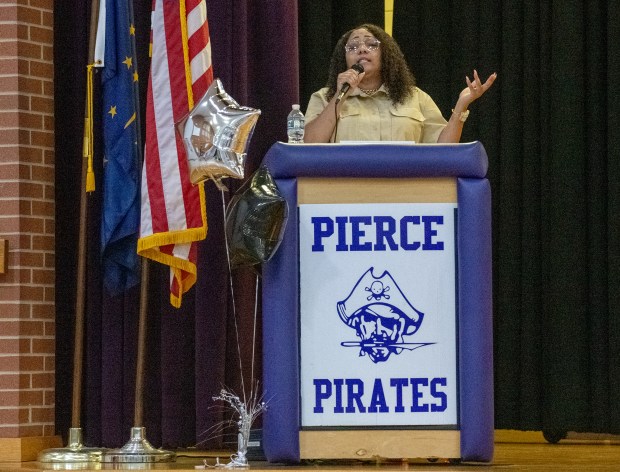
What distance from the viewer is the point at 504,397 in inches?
184

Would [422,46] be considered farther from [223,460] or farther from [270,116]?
[223,460]

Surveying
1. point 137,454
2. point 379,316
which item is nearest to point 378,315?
point 379,316

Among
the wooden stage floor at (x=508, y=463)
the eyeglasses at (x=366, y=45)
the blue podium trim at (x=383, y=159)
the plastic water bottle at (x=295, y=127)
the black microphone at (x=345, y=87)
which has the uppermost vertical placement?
the eyeglasses at (x=366, y=45)

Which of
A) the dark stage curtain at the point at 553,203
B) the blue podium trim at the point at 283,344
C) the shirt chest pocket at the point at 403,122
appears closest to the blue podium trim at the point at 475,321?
the blue podium trim at the point at 283,344

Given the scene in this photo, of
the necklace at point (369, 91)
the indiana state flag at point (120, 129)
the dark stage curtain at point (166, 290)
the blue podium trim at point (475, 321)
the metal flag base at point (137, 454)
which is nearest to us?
the blue podium trim at point (475, 321)

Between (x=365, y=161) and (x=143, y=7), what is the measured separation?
1840 millimetres

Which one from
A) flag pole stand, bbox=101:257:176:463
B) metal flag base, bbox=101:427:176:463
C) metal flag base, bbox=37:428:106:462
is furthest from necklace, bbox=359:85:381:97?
metal flag base, bbox=37:428:106:462

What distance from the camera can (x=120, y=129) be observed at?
430 cm

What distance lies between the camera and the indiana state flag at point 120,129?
429cm

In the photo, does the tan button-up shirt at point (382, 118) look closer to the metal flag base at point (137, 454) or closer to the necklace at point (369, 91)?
the necklace at point (369, 91)

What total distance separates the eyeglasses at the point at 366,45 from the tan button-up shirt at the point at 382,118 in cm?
15

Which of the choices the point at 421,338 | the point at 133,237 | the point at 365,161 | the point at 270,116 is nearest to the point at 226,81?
the point at 270,116

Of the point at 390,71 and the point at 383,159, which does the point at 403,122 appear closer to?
the point at 390,71

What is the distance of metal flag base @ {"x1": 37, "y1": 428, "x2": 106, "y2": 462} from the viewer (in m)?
3.97
